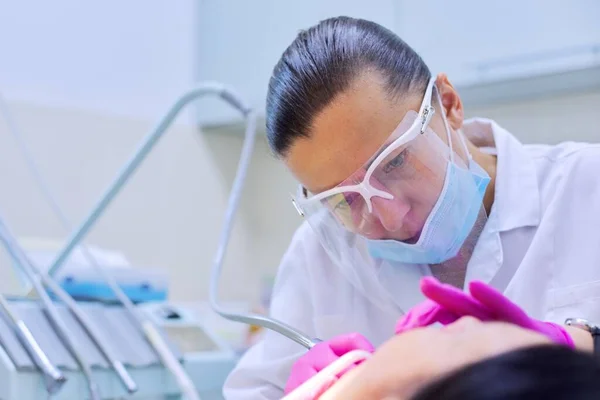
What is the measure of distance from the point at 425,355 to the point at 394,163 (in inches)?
17.3

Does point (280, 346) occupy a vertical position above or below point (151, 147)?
below

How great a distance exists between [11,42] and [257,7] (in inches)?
28.4

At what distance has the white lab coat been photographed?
98cm

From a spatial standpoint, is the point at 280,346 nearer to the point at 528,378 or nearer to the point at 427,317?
the point at 427,317

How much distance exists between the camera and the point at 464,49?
1.78m

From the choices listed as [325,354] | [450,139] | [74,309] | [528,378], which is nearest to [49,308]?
[74,309]

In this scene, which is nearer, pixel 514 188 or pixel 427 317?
pixel 427 317

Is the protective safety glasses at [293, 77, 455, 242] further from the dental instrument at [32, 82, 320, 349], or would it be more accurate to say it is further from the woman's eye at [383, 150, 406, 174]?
the dental instrument at [32, 82, 320, 349]

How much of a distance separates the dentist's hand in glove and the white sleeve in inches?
17.5

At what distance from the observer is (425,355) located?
552 millimetres

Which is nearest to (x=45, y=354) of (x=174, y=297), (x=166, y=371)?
(x=166, y=371)

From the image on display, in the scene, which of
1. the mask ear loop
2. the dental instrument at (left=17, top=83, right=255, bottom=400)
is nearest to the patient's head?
the mask ear loop

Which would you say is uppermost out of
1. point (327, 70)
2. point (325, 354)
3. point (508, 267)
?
point (327, 70)

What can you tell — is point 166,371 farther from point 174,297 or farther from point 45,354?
point 174,297
